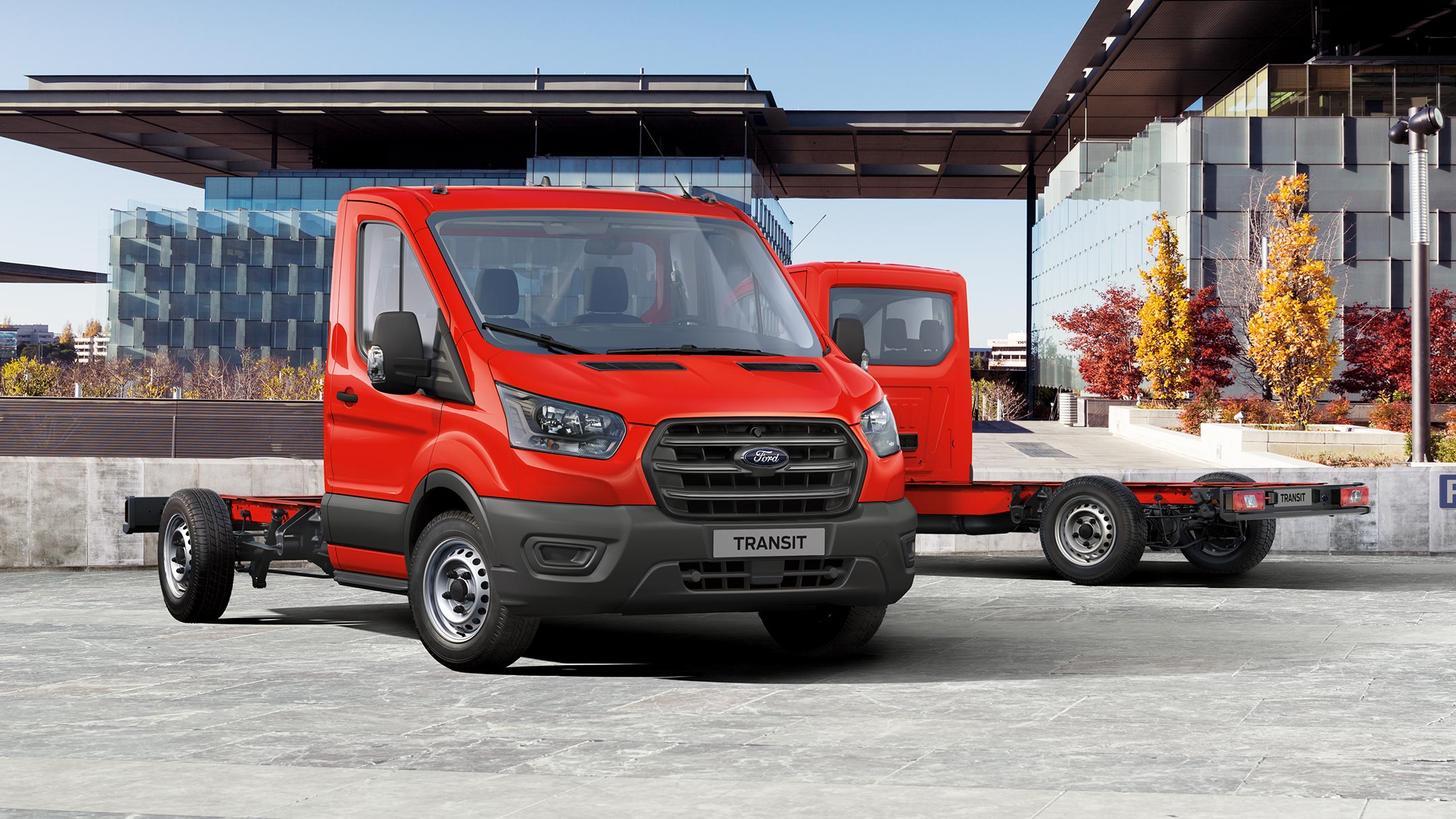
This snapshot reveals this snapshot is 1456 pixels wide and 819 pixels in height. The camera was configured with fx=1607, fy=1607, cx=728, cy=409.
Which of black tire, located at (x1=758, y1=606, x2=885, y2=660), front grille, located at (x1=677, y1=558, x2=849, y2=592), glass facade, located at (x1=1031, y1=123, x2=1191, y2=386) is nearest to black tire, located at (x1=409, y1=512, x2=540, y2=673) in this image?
front grille, located at (x1=677, y1=558, x2=849, y2=592)

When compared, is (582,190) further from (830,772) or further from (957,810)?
(957,810)

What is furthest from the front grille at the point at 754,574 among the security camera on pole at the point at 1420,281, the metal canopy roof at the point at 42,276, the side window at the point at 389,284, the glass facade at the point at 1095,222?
the metal canopy roof at the point at 42,276

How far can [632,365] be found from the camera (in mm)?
7871

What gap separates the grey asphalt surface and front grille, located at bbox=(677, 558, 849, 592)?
0.52 metres

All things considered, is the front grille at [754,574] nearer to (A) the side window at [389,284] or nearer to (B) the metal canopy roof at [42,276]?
(A) the side window at [389,284]

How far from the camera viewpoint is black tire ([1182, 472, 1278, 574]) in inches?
535

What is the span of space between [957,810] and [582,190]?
4848 millimetres

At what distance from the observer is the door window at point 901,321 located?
1388 cm

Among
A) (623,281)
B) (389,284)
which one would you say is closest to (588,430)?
(623,281)

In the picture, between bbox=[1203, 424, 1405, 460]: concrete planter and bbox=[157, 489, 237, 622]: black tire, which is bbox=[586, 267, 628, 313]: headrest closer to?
bbox=[157, 489, 237, 622]: black tire

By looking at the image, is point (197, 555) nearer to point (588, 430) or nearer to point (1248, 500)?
point (588, 430)

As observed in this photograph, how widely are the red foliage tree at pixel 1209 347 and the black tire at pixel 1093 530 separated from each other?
1066 inches

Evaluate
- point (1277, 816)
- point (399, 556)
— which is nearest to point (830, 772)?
point (1277, 816)

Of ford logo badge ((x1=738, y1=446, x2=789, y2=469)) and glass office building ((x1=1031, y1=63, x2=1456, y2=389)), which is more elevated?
glass office building ((x1=1031, y1=63, x2=1456, y2=389))
